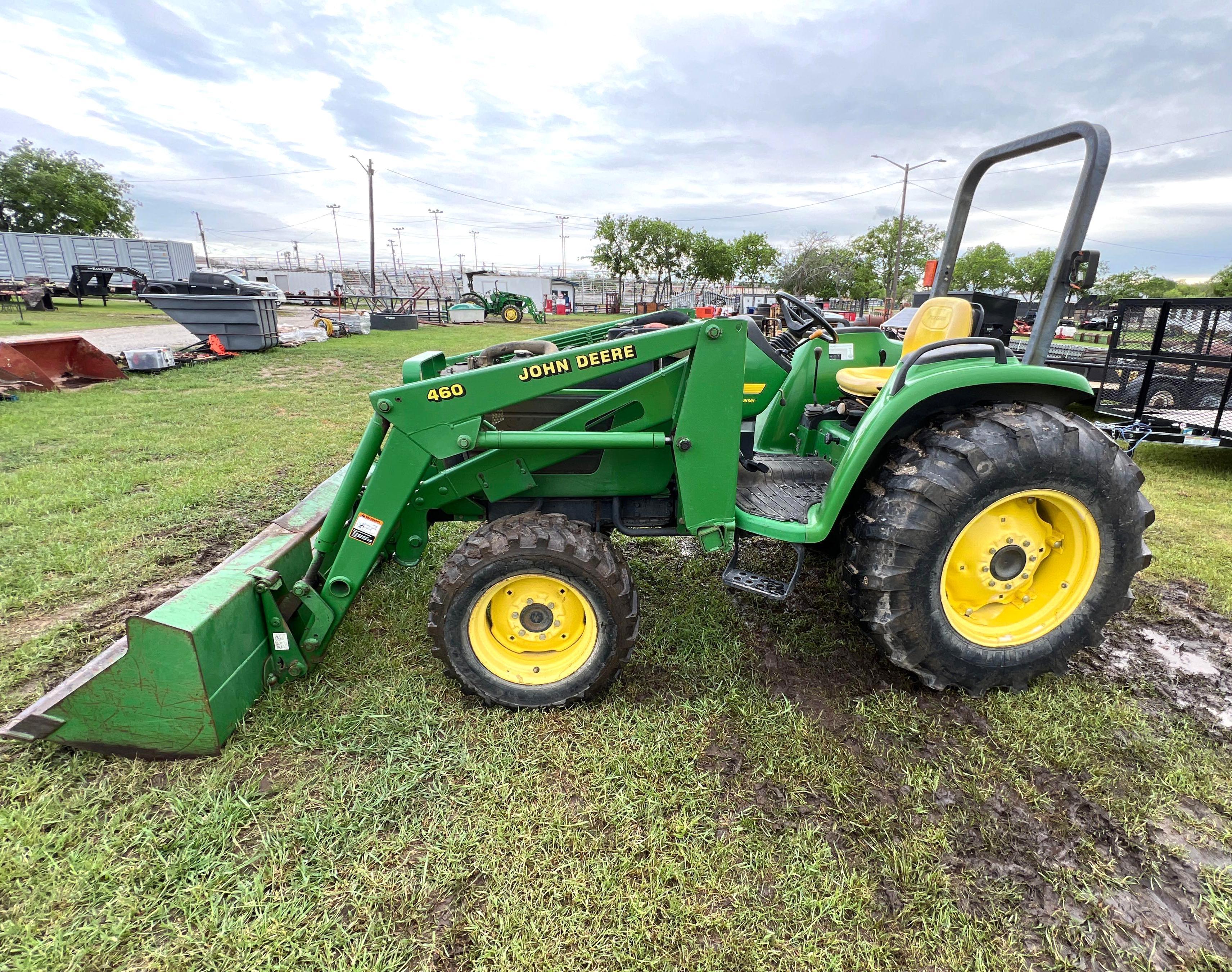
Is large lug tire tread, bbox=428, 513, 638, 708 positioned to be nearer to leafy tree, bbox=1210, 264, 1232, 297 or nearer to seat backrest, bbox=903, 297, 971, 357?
seat backrest, bbox=903, 297, 971, 357

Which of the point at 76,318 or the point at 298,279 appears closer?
the point at 76,318

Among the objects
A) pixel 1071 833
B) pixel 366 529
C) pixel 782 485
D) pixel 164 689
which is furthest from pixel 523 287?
pixel 1071 833

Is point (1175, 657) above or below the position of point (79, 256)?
below

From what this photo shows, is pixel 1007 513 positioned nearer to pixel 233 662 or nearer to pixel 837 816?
pixel 837 816

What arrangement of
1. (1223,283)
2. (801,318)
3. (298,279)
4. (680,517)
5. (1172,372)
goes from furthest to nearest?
1. (298,279)
2. (1223,283)
3. (1172,372)
4. (801,318)
5. (680,517)

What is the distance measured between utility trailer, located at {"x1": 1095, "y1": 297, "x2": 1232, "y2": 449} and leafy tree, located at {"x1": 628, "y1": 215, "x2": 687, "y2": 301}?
39.4 metres

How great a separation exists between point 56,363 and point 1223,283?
62977 millimetres

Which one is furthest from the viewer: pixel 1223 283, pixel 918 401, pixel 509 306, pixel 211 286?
pixel 1223 283

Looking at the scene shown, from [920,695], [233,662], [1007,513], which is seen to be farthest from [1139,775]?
[233,662]

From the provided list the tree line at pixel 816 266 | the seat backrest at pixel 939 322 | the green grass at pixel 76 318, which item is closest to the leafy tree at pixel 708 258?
the tree line at pixel 816 266

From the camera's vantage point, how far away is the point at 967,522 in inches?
92.4

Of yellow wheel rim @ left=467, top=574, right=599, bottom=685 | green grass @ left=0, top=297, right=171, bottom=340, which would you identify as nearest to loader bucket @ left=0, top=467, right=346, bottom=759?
yellow wheel rim @ left=467, top=574, right=599, bottom=685

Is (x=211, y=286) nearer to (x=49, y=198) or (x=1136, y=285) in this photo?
(x=49, y=198)

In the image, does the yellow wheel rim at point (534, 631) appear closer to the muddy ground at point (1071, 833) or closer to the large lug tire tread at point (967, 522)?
the muddy ground at point (1071, 833)
